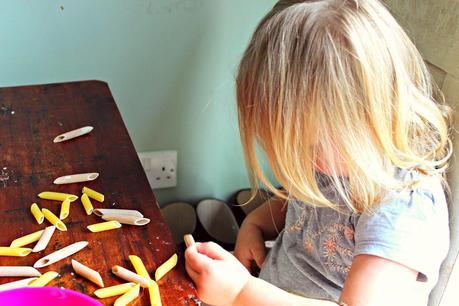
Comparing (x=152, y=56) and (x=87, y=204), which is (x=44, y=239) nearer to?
(x=87, y=204)

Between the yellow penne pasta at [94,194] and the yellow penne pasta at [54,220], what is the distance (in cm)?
6

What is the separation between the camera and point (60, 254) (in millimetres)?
577

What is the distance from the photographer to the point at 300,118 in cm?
59

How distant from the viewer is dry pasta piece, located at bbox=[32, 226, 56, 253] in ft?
1.93

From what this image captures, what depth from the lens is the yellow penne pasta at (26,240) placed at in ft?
1.94

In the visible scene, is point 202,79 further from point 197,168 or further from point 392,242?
point 392,242

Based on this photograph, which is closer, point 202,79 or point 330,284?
point 330,284

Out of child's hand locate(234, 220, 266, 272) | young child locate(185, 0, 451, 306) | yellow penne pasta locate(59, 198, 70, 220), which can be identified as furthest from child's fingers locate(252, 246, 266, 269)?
yellow penne pasta locate(59, 198, 70, 220)

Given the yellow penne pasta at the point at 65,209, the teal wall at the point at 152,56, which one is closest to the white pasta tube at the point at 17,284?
the yellow penne pasta at the point at 65,209

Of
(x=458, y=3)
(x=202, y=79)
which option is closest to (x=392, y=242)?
(x=458, y=3)

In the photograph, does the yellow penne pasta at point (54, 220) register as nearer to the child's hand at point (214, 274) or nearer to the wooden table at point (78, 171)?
the wooden table at point (78, 171)

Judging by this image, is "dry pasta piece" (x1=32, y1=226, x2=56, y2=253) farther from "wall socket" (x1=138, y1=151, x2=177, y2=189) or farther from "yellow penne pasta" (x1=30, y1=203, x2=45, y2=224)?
"wall socket" (x1=138, y1=151, x2=177, y2=189)

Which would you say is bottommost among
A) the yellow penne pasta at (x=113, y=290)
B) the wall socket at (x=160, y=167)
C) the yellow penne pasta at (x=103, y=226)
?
the wall socket at (x=160, y=167)

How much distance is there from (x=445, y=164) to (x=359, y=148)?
149mm
